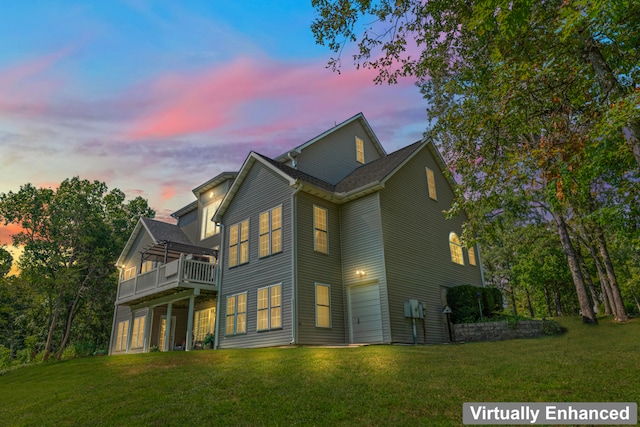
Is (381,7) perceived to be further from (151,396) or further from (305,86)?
(151,396)

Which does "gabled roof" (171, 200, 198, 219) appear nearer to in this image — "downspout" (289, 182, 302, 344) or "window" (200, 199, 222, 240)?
"window" (200, 199, 222, 240)

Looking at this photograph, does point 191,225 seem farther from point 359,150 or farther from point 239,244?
point 359,150

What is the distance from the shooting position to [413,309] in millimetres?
16062

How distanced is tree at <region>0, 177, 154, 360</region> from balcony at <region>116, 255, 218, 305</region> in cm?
1072

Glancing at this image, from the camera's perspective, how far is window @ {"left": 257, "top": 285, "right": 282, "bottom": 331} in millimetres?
15938

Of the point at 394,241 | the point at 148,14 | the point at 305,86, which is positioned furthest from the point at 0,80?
the point at 394,241

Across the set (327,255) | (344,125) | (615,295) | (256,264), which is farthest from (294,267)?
(615,295)

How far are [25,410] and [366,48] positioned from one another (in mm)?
12579

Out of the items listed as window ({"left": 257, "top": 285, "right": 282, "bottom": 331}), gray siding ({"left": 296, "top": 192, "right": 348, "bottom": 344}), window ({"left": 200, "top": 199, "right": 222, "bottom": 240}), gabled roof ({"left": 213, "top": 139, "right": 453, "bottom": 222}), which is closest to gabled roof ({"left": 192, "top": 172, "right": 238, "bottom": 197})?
window ({"left": 200, "top": 199, "right": 222, "bottom": 240})

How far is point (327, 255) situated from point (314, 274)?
1179 mm

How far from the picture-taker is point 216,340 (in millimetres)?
18156

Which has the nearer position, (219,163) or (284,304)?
(284,304)

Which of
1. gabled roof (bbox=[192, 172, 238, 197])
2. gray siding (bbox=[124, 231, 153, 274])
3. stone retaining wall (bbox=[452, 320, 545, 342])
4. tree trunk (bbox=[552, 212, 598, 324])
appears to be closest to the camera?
stone retaining wall (bbox=[452, 320, 545, 342])

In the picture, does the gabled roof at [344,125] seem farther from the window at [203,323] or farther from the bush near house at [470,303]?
the bush near house at [470,303]
